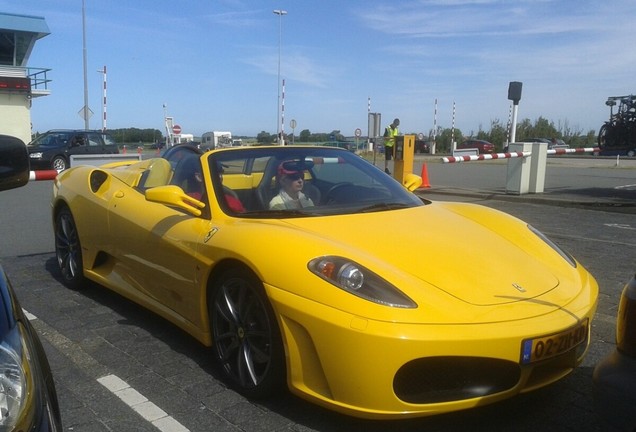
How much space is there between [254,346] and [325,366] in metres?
0.59

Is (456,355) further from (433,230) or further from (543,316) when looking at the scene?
(433,230)

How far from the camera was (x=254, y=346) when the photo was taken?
295cm

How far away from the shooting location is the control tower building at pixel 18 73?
2973 cm

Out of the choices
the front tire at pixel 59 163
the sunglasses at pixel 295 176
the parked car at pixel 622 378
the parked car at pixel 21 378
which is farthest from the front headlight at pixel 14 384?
the front tire at pixel 59 163

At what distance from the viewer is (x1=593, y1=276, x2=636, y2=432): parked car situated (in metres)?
1.82

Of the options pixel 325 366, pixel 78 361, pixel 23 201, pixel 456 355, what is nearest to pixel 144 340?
pixel 78 361

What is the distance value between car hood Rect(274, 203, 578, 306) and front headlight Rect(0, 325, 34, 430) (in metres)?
1.46

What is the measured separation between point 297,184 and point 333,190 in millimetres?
234

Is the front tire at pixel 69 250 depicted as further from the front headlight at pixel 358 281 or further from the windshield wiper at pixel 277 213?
the front headlight at pixel 358 281

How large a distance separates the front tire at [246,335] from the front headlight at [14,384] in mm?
1323

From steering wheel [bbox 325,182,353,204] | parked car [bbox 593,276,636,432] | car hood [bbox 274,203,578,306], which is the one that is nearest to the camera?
parked car [bbox 593,276,636,432]

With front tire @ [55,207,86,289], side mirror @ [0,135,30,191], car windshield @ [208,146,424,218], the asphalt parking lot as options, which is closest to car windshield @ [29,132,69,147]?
the asphalt parking lot

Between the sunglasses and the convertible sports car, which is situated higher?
the sunglasses

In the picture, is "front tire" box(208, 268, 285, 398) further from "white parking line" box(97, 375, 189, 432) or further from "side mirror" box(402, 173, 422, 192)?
"side mirror" box(402, 173, 422, 192)
